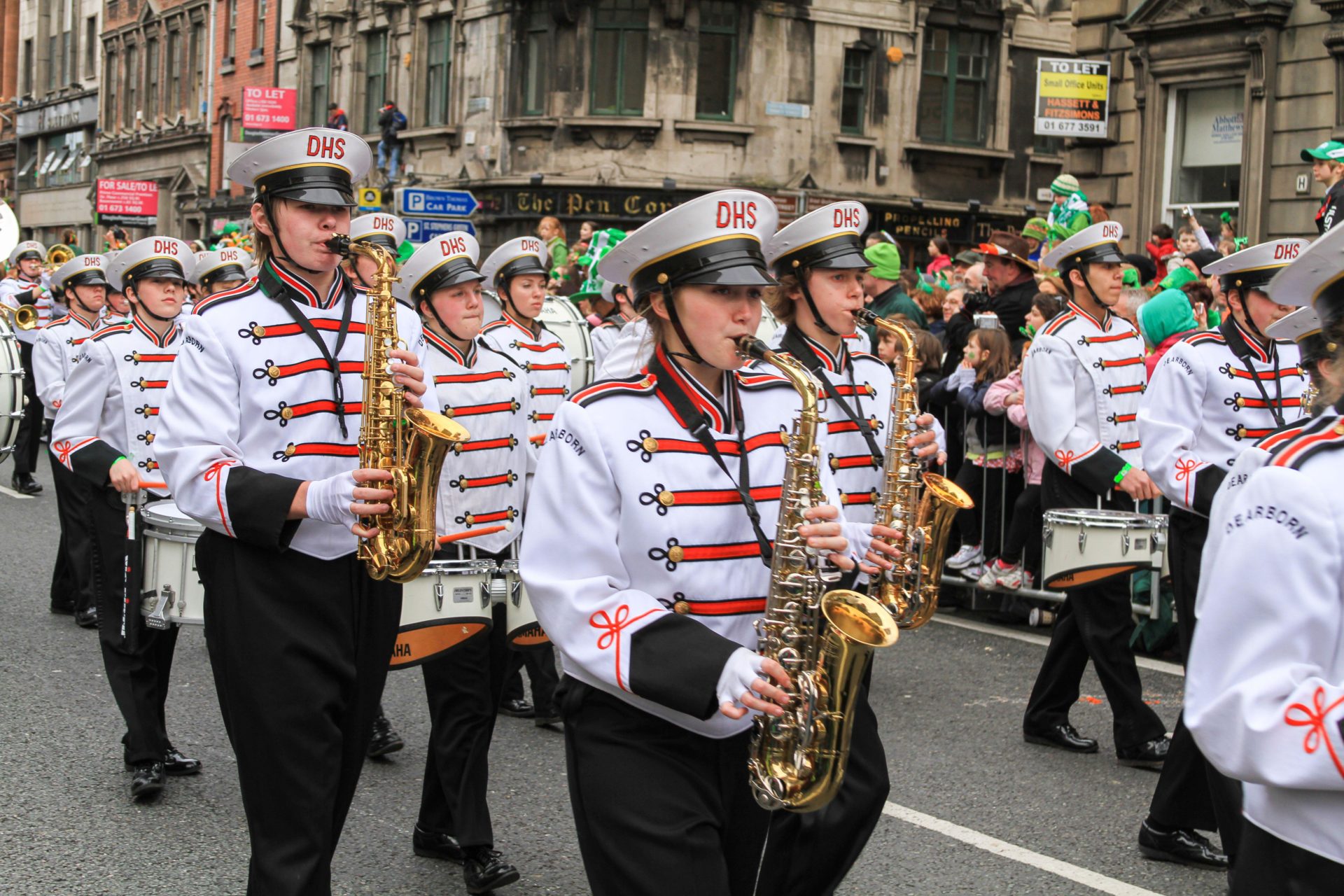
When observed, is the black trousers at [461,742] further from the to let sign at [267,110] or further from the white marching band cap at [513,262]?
the to let sign at [267,110]

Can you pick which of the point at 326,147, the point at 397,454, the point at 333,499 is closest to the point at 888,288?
the point at 326,147

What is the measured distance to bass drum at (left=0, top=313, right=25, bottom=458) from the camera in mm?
9984

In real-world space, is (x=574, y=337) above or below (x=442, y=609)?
above

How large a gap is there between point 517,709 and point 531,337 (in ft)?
7.03

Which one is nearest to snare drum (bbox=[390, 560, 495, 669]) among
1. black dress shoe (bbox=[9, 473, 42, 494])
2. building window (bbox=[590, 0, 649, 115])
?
black dress shoe (bbox=[9, 473, 42, 494])

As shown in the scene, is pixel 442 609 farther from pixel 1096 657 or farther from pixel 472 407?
pixel 1096 657

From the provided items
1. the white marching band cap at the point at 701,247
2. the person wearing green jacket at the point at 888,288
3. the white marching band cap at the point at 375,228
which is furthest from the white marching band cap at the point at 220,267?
the white marching band cap at the point at 701,247

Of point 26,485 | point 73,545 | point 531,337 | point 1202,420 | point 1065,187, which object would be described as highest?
point 1065,187

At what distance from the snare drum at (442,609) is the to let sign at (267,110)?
1325 inches

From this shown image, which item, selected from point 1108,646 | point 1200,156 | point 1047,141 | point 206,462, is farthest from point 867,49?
point 206,462

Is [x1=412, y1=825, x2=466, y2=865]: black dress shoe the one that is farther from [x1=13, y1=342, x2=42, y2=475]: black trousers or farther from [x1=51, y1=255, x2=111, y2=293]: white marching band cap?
[x1=13, y1=342, x2=42, y2=475]: black trousers

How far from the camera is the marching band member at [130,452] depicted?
257 inches

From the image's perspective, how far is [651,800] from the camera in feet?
10.6

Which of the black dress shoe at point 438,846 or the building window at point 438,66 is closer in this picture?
the black dress shoe at point 438,846
